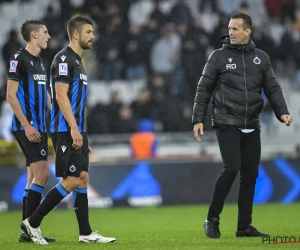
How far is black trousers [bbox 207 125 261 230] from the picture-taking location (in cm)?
741

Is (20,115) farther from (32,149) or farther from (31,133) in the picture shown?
(32,149)

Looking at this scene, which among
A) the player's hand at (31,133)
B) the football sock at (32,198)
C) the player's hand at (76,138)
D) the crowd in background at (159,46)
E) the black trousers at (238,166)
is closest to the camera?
the player's hand at (76,138)

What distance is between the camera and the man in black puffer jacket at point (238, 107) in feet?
24.5

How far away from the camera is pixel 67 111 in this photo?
6949mm

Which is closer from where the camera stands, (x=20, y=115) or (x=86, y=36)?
(x=86, y=36)

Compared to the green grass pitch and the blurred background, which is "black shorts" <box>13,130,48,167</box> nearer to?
the green grass pitch

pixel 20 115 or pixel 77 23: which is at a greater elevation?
pixel 77 23

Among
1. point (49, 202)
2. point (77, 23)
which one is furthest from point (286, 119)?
point (49, 202)

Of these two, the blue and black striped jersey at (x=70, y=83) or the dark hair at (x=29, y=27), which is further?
the dark hair at (x=29, y=27)

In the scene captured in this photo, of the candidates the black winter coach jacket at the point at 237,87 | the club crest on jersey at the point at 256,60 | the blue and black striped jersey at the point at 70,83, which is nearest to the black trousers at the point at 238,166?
the black winter coach jacket at the point at 237,87

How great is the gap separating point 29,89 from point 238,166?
7.01 feet

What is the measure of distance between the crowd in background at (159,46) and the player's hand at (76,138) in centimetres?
924

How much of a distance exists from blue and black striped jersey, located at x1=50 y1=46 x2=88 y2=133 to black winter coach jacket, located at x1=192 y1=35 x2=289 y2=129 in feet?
3.50

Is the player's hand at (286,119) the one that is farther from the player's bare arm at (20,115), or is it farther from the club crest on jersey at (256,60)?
the player's bare arm at (20,115)
